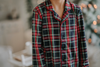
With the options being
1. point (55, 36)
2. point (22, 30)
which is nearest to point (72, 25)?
point (55, 36)

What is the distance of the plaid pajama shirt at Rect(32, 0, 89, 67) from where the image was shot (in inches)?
26.3

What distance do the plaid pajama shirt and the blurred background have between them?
51cm

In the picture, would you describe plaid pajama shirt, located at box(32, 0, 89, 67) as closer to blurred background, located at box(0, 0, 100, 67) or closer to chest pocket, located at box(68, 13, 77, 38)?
chest pocket, located at box(68, 13, 77, 38)

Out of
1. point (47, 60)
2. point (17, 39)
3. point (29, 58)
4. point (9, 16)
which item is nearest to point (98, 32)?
point (29, 58)

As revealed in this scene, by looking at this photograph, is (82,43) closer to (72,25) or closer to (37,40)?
(72,25)

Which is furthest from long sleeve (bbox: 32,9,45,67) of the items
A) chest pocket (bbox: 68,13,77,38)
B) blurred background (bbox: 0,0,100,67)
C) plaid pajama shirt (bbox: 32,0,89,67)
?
blurred background (bbox: 0,0,100,67)

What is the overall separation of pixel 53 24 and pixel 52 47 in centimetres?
15

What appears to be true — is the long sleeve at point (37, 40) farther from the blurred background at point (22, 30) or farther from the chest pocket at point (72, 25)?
the blurred background at point (22, 30)

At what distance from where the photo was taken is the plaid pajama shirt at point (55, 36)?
0.67 metres

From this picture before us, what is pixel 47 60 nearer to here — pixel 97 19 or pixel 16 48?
pixel 97 19

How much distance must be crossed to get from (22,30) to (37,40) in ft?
8.21

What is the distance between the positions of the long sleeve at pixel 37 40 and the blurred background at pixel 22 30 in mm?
501

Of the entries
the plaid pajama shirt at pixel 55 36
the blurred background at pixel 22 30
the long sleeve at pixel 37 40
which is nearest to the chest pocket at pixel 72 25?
the plaid pajama shirt at pixel 55 36

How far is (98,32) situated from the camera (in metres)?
1.69
